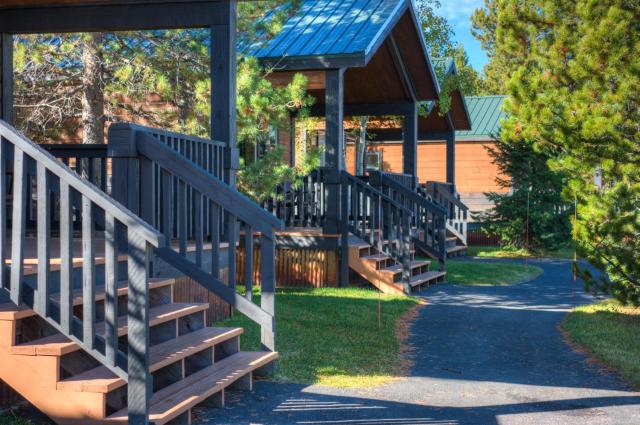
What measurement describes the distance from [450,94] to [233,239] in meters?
17.2

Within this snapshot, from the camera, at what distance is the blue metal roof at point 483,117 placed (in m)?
30.0

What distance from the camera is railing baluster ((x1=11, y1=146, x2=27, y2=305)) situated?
517 centimetres

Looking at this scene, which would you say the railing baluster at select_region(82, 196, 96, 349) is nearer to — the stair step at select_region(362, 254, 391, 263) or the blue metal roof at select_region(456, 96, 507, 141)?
the stair step at select_region(362, 254, 391, 263)

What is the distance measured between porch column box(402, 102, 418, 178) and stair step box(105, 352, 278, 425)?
11.7m

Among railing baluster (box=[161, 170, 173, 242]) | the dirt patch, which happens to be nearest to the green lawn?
the dirt patch

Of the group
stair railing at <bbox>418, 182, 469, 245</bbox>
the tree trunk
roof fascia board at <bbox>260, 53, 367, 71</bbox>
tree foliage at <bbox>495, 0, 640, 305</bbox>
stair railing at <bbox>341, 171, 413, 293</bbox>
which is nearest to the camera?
tree foliage at <bbox>495, 0, 640, 305</bbox>

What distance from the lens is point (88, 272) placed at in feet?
16.8

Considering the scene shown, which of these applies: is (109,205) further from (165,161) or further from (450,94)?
(450,94)

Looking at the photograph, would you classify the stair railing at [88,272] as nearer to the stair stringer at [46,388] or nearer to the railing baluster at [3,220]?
the railing baluster at [3,220]

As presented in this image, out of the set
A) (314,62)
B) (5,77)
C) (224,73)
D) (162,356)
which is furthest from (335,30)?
(162,356)

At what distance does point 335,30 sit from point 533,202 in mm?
9442

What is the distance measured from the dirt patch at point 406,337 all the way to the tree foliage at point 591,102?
2389 millimetres

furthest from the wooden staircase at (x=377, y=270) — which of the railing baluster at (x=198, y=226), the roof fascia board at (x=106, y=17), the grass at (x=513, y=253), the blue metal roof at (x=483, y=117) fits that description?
the blue metal roof at (x=483, y=117)

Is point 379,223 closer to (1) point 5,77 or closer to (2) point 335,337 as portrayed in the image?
(2) point 335,337
